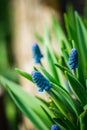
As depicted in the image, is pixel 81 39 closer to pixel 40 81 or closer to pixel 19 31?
pixel 40 81

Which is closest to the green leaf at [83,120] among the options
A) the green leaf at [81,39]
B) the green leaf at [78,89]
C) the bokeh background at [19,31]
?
the green leaf at [78,89]

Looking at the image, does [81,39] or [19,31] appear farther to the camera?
[19,31]

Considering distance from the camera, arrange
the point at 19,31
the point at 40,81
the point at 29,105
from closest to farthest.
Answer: the point at 40,81, the point at 29,105, the point at 19,31

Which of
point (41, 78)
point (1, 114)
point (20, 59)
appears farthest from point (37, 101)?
point (20, 59)

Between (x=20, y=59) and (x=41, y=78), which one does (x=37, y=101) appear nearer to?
(x=41, y=78)

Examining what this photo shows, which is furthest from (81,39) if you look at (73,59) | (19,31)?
(19,31)

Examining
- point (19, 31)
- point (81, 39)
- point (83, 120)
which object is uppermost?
point (19, 31)

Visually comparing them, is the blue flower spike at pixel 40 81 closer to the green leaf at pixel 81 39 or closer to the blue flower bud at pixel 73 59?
the blue flower bud at pixel 73 59
